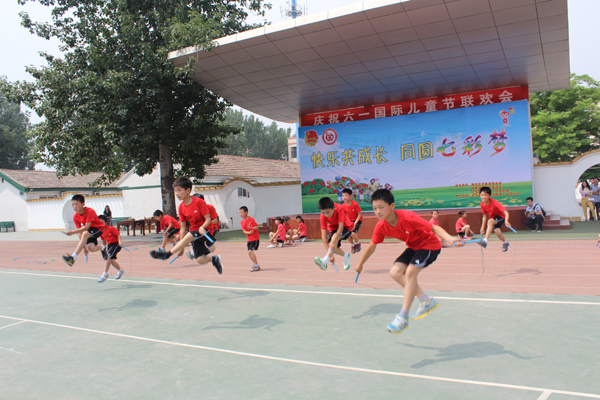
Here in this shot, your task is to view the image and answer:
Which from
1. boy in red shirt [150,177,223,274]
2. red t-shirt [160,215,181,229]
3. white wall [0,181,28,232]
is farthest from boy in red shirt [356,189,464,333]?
white wall [0,181,28,232]

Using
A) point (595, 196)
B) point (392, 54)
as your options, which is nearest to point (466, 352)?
point (392, 54)

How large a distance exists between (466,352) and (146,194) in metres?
29.4

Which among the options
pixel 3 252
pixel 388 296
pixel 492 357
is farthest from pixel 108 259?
pixel 3 252

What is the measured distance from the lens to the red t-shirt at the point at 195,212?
25.8 ft

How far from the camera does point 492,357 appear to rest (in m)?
4.50

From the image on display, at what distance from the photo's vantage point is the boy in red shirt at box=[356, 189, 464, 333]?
16.1ft

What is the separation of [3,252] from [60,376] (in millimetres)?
18494

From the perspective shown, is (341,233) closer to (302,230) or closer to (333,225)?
(333,225)

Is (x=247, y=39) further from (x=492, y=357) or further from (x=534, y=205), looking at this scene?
(x=492, y=357)

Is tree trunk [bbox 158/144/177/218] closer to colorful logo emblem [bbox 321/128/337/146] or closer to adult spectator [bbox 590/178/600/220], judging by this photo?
colorful logo emblem [bbox 321/128/337/146]

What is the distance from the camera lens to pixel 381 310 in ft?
21.4

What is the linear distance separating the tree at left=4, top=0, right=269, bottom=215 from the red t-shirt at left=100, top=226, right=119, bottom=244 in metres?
9.20

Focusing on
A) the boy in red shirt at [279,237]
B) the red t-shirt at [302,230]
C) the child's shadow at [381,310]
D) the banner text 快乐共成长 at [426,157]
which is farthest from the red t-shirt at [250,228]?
the banner text 快乐共成长 at [426,157]

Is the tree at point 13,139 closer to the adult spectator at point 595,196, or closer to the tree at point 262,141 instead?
the tree at point 262,141
